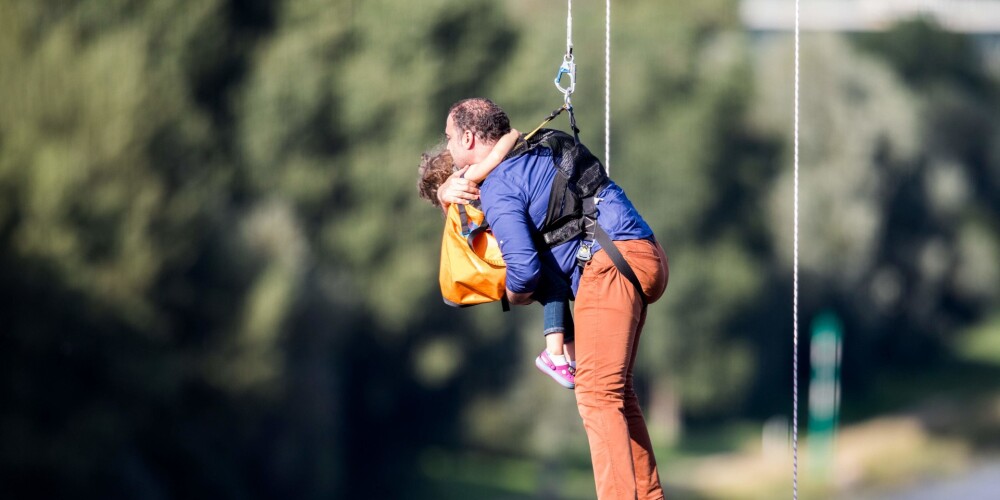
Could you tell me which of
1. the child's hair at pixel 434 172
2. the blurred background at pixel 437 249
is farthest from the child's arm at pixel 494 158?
the blurred background at pixel 437 249

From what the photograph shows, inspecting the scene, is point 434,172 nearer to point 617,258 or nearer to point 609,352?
point 617,258

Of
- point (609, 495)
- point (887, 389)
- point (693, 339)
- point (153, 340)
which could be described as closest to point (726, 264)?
point (693, 339)

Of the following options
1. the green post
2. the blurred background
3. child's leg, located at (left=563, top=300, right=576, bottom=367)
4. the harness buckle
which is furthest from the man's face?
the green post

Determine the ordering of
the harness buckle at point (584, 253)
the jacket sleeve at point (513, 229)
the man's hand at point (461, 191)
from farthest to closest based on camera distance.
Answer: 1. the man's hand at point (461, 191)
2. the harness buckle at point (584, 253)
3. the jacket sleeve at point (513, 229)

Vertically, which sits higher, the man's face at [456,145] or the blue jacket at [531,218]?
the man's face at [456,145]

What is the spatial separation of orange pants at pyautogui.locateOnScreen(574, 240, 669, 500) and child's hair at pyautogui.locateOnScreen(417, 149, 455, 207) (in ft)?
2.01

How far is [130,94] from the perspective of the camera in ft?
47.3

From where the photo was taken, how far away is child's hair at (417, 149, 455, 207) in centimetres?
396

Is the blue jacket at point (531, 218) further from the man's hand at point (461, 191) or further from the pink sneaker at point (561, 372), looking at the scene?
the pink sneaker at point (561, 372)

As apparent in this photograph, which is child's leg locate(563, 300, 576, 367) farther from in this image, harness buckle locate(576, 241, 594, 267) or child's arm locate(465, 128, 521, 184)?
child's arm locate(465, 128, 521, 184)

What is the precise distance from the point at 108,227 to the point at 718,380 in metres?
9.21

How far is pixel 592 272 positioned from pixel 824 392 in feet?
56.0

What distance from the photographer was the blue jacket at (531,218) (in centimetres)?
353

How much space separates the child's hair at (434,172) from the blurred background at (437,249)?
11.0 m
